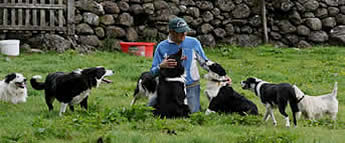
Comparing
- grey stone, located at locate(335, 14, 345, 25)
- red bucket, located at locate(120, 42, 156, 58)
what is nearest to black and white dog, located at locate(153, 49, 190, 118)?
red bucket, located at locate(120, 42, 156, 58)

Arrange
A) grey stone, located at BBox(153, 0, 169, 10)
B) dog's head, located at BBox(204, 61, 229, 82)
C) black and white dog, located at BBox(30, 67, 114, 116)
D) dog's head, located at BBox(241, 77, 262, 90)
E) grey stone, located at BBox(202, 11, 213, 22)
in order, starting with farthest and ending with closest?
grey stone, located at BBox(202, 11, 213, 22), grey stone, located at BBox(153, 0, 169, 10), dog's head, located at BBox(204, 61, 229, 82), dog's head, located at BBox(241, 77, 262, 90), black and white dog, located at BBox(30, 67, 114, 116)

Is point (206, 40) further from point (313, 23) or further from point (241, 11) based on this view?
point (313, 23)

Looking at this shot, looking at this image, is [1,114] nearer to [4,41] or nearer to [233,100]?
[233,100]

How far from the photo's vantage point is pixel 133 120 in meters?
6.18

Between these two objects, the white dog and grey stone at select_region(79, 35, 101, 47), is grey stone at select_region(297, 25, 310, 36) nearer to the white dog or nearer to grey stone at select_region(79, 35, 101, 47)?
grey stone at select_region(79, 35, 101, 47)

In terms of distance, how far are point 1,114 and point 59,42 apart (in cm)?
750

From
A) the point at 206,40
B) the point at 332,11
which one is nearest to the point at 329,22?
the point at 332,11

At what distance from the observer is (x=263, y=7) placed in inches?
667

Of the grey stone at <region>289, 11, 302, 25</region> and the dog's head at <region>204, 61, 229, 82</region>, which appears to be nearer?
the dog's head at <region>204, 61, 229, 82</region>

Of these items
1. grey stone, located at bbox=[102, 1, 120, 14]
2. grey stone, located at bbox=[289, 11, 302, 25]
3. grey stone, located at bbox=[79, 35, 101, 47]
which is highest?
grey stone, located at bbox=[102, 1, 120, 14]

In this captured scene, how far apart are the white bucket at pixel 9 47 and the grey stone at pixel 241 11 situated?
7.34 meters

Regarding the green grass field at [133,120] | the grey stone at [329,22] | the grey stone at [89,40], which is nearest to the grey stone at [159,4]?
the grey stone at [89,40]

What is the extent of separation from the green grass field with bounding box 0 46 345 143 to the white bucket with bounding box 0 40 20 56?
0.73 meters

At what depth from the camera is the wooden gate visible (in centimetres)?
1386
